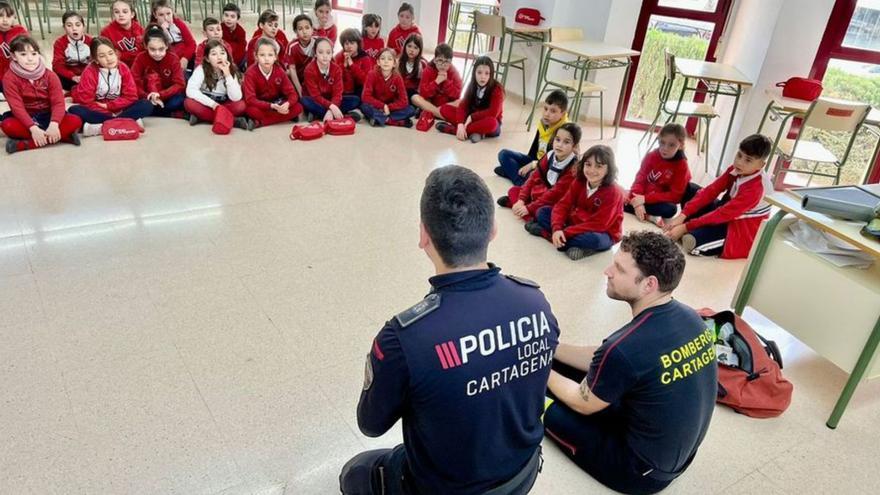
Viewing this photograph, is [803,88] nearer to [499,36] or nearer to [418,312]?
[499,36]

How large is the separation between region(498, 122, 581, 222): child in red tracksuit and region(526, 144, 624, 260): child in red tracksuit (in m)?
0.13

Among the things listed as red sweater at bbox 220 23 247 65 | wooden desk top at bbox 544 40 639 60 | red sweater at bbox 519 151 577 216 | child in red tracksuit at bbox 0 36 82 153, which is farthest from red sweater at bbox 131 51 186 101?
wooden desk top at bbox 544 40 639 60

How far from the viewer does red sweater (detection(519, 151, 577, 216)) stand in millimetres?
3684

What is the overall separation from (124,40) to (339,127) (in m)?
2.25

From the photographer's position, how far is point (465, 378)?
120 cm

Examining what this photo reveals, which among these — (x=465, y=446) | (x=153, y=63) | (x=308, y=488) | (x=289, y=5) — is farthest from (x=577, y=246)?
(x=289, y=5)

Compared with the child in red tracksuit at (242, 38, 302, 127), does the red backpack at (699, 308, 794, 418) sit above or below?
below

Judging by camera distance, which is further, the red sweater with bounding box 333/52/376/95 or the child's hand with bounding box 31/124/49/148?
the red sweater with bounding box 333/52/376/95

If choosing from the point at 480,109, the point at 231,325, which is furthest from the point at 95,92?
the point at 480,109

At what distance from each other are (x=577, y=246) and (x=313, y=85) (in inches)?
115

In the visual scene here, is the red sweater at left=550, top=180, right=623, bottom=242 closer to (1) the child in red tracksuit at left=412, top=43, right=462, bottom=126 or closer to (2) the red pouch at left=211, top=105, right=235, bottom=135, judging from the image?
(1) the child in red tracksuit at left=412, top=43, right=462, bottom=126

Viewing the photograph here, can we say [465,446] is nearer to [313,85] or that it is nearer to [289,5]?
[313,85]

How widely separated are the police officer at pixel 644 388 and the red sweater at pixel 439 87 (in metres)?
3.91

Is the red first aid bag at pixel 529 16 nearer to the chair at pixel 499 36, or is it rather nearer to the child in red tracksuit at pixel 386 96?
the chair at pixel 499 36
